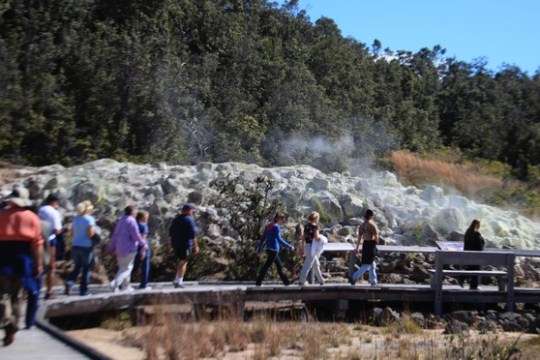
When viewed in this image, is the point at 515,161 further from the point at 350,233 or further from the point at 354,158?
the point at 350,233

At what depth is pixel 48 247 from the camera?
12.1m

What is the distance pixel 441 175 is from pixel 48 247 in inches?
941

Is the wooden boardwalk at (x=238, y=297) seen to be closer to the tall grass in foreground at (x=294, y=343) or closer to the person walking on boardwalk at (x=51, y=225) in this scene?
the person walking on boardwalk at (x=51, y=225)

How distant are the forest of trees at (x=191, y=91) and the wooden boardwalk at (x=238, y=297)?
627 inches

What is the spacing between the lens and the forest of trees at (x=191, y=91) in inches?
1248

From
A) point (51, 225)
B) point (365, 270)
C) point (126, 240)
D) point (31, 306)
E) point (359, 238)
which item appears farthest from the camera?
point (365, 270)

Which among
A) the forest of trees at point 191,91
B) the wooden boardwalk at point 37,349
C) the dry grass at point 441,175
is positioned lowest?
the wooden boardwalk at point 37,349

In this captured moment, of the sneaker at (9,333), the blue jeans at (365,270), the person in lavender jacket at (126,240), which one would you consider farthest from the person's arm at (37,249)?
the blue jeans at (365,270)

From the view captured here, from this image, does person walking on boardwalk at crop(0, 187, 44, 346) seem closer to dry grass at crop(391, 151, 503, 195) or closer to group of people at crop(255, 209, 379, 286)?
group of people at crop(255, 209, 379, 286)

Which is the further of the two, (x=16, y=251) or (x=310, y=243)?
(x=310, y=243)

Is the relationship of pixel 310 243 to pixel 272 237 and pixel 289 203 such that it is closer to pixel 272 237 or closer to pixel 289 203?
pixel 272 237

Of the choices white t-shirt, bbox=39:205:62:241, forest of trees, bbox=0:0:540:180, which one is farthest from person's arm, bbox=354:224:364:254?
forest of trees, bbox=0:0:540:180

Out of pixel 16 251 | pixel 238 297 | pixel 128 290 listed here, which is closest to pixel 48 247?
pixel 16 251

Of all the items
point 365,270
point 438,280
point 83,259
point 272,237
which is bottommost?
point 438,280
